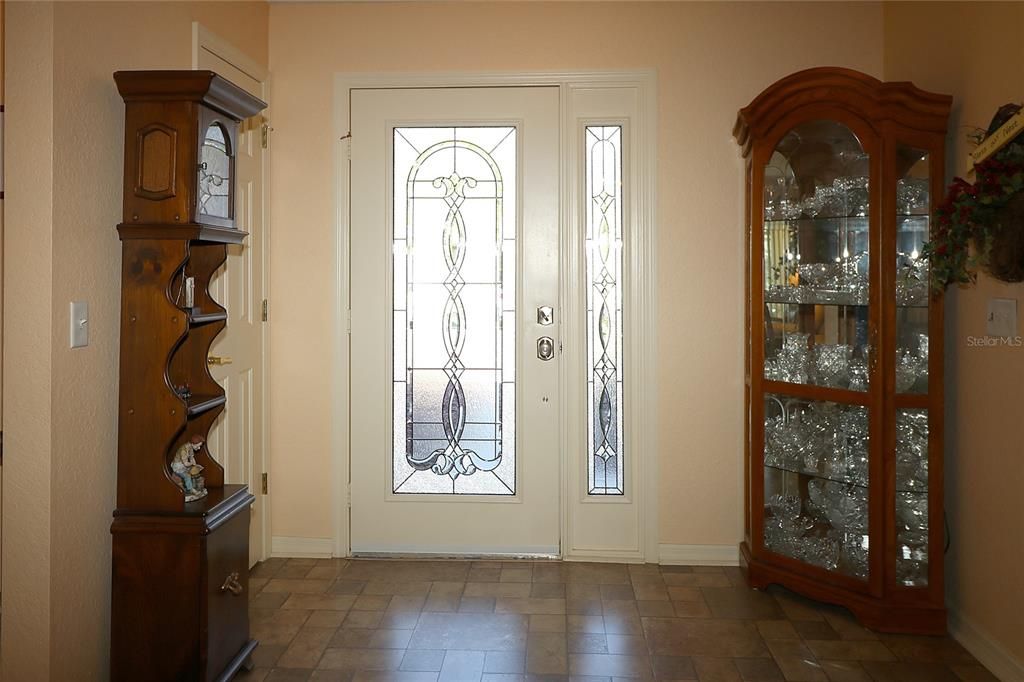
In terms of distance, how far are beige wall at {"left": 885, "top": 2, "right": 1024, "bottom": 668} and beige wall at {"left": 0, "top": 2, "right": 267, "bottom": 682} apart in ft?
9.65

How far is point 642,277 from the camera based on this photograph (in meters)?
4.14

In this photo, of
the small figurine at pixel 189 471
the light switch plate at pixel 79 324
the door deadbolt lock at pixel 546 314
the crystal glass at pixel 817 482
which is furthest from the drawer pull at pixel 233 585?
the crystal glass at pixel 817 482

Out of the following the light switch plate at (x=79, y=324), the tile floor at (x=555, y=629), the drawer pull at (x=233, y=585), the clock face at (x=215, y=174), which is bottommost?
the tile floor at (x=555, y=629)

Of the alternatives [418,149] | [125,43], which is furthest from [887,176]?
[125,43]

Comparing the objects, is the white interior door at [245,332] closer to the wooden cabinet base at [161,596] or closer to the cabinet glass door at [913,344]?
the wooden cabinet base at [161,596]

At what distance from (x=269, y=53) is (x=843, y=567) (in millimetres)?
3439

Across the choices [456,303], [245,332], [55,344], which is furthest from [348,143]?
[55,344]

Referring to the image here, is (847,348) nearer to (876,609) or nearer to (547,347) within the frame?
(876,609)

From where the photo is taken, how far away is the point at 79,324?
2.59 m

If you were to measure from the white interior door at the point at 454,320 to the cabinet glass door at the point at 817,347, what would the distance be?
1016 mm

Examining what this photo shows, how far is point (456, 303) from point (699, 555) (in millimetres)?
1660

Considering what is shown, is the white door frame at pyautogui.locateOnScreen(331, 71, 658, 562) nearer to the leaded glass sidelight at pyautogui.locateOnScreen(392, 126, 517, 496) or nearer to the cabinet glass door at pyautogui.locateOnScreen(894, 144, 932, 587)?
the leaded glass sidelight at pyautogui.locateOnScreen(392, 126, 517, 496)

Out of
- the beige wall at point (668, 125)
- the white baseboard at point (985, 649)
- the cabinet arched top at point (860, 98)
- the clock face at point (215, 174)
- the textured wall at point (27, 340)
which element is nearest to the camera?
the textured wall at point (27, 340)

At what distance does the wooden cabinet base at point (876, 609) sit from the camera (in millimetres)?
3303
